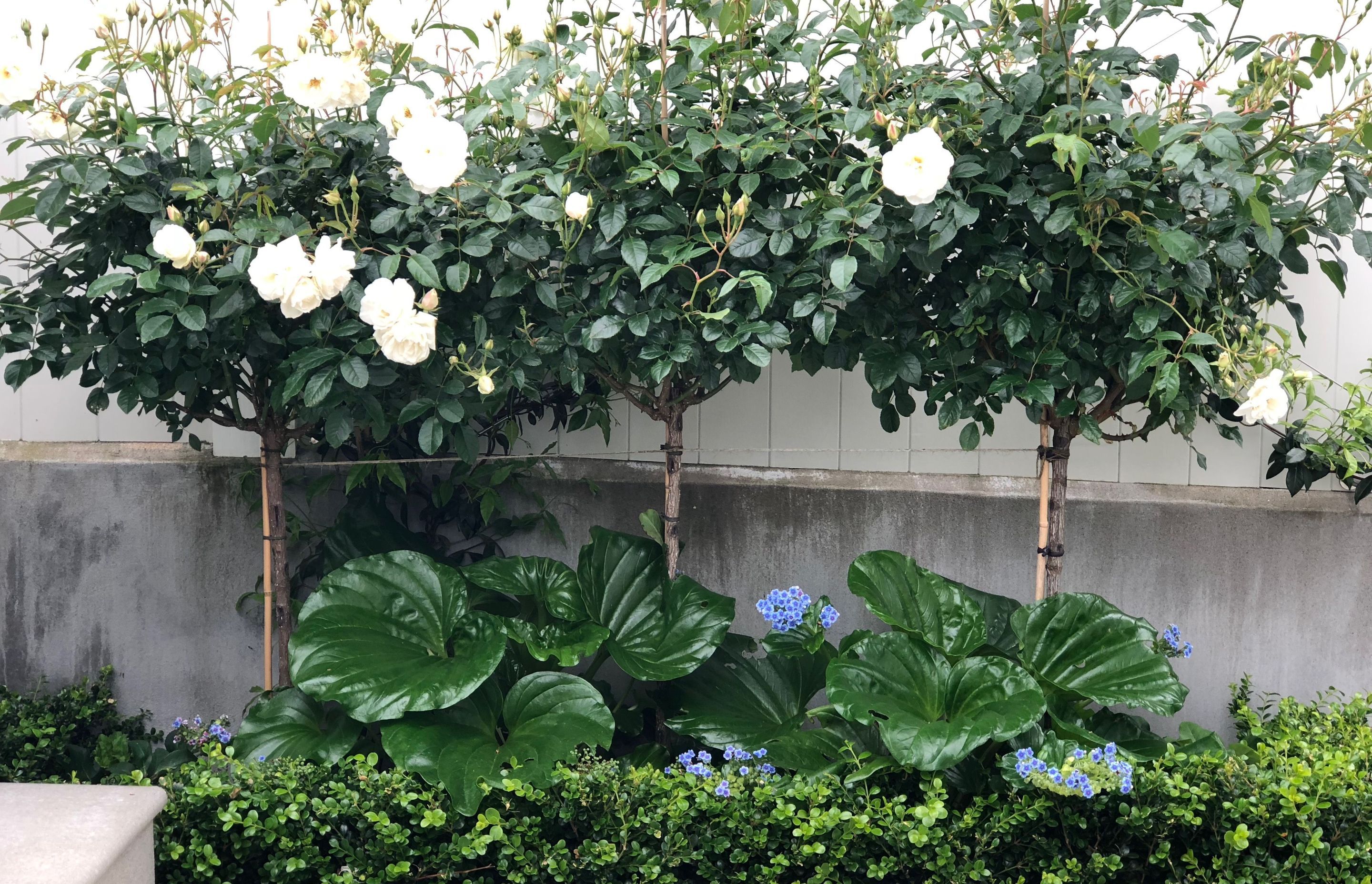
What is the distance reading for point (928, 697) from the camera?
209 cm

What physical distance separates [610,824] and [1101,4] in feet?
5.94

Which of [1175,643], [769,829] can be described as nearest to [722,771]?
[769,829]

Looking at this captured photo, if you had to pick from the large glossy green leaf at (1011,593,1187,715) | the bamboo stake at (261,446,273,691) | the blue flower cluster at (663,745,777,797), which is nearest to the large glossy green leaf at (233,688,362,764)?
the bamboo stake at (261,446,273,691)

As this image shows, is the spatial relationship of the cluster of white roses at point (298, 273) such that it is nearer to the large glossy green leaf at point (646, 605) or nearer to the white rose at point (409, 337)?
the white rose at point (409, 337)

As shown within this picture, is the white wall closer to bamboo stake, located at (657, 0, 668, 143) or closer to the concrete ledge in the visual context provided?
the concrete ledge

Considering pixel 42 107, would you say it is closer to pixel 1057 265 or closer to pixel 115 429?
pixel 115 429

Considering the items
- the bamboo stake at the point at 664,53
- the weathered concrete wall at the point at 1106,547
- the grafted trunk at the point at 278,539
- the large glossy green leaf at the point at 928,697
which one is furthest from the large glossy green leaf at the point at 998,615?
the grafted trunk at the point at 278,539

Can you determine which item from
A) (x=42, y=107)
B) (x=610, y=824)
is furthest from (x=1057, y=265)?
(x=42, y=107)

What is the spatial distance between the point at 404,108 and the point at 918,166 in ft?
3.11

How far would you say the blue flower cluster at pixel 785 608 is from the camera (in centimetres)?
218

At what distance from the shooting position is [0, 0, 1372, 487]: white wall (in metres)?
2.38

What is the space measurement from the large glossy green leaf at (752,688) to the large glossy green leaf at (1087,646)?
1.49 feet

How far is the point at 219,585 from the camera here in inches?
108

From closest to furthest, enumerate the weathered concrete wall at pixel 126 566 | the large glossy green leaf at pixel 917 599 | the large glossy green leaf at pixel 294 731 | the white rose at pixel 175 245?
1. the white rose at pixel 175 245
2. the large glossy green leaf at pixel 294 731
3. the large glossy green leaf at pixel 917 599
4. the weathered concrete wall at pixel 126 566
